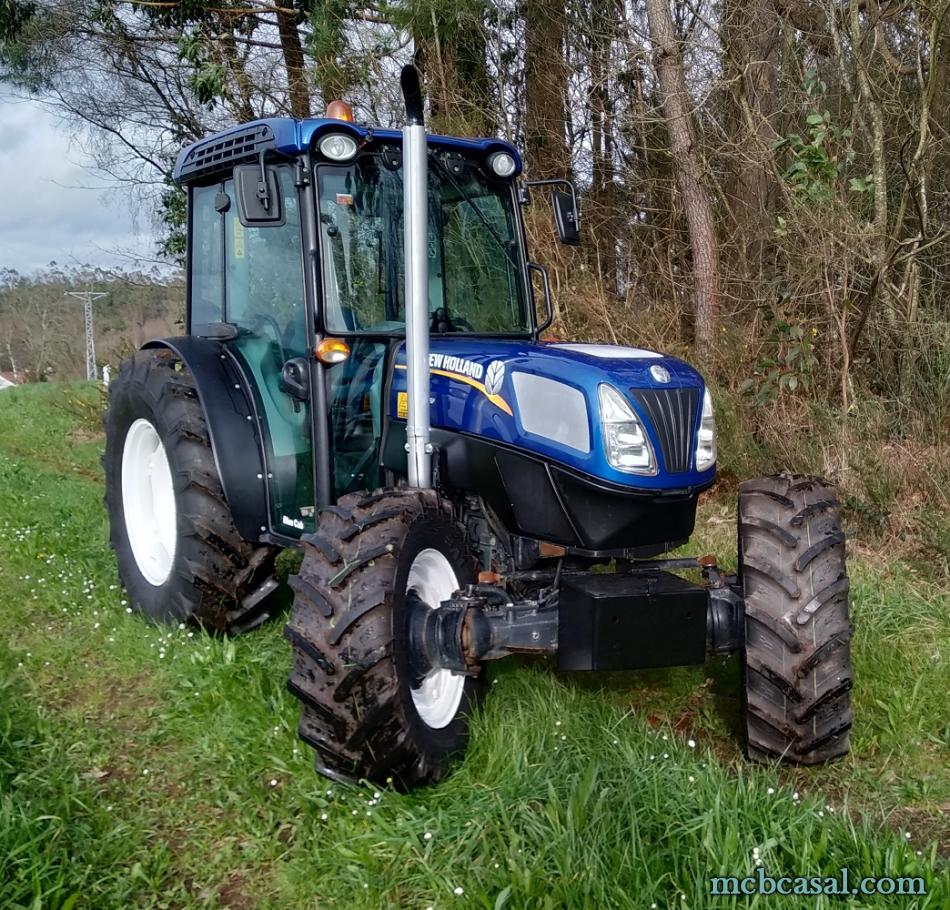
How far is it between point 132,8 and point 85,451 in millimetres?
5813

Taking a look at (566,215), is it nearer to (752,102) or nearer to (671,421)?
(671,421)

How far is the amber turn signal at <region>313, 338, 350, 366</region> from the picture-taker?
3451 millimetres

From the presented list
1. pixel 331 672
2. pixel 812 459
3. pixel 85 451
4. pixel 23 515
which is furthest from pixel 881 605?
pixel 85 451

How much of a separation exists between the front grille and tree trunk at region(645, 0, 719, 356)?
174 inches

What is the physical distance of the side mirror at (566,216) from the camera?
157 inches

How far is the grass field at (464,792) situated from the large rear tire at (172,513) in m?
0.16

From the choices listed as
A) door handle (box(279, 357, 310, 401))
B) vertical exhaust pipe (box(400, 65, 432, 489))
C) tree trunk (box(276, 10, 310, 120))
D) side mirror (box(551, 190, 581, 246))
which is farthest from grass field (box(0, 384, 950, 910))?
tree trunk (box(276, 10, 310, 120))

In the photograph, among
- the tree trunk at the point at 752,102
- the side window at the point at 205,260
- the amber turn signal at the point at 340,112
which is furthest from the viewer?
the tree trunk at the point at 752,102

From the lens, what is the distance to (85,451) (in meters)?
10.9

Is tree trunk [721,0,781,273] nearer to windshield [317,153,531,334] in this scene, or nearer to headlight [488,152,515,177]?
headlight [488,152,515,177]

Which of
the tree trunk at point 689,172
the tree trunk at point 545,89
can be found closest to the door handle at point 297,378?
the tree trunk at point 689,172

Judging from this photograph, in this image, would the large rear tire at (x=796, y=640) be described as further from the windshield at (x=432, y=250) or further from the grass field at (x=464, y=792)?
the windshield at (x=432, y=250)

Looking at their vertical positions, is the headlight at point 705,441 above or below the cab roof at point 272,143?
below

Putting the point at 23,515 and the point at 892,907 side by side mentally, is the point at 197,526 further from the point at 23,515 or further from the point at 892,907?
the point at 23,515
